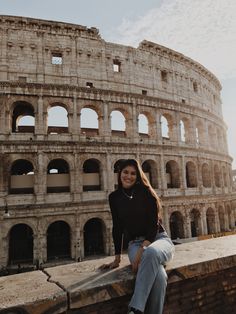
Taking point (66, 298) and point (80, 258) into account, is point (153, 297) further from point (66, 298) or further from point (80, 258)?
point (80, 258)

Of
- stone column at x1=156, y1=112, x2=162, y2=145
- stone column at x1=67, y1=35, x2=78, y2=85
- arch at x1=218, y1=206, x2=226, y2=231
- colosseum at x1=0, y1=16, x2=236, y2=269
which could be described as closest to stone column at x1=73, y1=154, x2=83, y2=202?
colosseum at x1=0, y1=16, x2=236, y2=269

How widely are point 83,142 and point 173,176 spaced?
763 centimetres

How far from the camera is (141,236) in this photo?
2721 millimetres

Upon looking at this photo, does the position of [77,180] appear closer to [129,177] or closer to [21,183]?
[21,183]

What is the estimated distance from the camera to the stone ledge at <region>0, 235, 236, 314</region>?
195 cm

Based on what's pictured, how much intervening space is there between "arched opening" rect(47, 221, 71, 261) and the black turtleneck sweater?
520 inches

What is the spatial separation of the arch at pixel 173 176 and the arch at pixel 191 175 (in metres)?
1.66

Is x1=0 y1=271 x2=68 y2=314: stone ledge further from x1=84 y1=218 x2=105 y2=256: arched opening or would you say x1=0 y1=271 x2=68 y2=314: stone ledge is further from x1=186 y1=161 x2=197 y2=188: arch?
x1=186 y1=161 x2=197 y2=188: arch

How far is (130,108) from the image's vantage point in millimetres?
17297

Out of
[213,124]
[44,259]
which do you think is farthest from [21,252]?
[213,124]

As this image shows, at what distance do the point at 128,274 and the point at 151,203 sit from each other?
0.75 meters

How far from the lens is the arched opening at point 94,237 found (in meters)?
15.5

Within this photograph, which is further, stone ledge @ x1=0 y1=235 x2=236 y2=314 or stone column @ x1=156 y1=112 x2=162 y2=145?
stone column @ x1=156 y1=112 x2=162 y2=145

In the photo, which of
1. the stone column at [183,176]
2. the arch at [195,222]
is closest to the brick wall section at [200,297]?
the stone column at [183,176]
